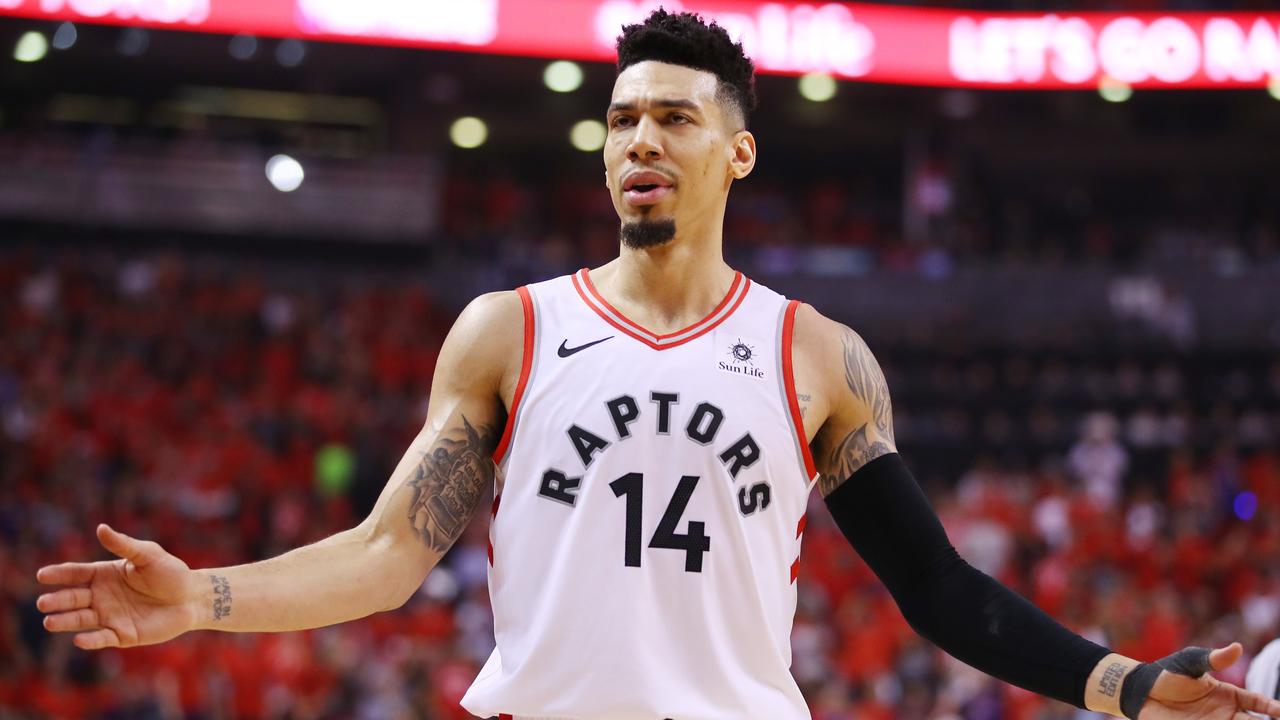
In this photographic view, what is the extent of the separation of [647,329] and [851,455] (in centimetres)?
68

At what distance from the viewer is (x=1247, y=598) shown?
14000 millimetres

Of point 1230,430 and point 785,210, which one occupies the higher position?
point 785,210

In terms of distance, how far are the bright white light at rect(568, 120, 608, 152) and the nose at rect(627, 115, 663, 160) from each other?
21060 mm

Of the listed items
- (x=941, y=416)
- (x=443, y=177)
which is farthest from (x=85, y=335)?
(x=941, y=416)

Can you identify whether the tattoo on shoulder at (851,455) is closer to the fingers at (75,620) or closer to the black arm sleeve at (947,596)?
the black arm sleeve at (947,596)

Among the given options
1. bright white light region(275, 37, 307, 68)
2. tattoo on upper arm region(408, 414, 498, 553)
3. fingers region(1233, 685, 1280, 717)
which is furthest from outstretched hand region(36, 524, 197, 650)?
bright white light region(275, 37, 307, 68)

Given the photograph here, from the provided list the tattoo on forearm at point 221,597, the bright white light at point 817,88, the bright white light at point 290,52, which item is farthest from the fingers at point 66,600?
the bright white light at point 817,88

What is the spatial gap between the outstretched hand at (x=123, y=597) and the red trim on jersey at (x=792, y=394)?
5.19 ft

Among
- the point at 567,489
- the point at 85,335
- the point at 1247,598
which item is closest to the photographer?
the point at 567,489

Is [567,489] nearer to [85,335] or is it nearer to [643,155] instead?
[643,155]

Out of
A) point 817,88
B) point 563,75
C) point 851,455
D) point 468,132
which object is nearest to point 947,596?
point 851,455

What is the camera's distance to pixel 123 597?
3088 mm

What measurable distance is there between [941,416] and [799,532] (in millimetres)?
16176

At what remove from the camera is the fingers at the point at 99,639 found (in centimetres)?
292
